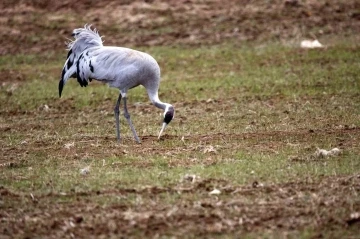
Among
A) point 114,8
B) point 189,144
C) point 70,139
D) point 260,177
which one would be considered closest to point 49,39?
point 114,8

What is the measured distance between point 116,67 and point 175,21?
10.0m

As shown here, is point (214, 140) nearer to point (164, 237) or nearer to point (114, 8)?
point (164, 237)

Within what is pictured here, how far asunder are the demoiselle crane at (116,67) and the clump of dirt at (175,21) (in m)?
8.32

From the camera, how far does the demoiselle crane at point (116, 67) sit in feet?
41.1

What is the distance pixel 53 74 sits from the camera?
19391 millimetres

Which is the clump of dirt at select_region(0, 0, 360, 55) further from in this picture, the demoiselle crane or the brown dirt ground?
the demoiselle crane

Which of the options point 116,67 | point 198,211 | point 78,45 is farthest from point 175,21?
point 198,211

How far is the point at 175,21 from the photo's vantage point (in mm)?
22375

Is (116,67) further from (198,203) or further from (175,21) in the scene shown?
(175,21)

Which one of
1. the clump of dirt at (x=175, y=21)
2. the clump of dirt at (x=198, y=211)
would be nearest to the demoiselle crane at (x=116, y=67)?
the clump of dirt at (x=198, y=211)

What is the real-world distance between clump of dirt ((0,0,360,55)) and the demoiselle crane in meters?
8.32

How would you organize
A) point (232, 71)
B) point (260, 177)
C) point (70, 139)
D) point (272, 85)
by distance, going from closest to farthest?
point (260, 177) < point (70, 139) < point (272, 85) < point (232, 71)

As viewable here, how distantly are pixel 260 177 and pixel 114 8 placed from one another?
48.3 ft

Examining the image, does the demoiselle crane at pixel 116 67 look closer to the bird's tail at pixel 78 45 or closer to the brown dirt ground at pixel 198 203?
the bird's tail at pixel 78 45
